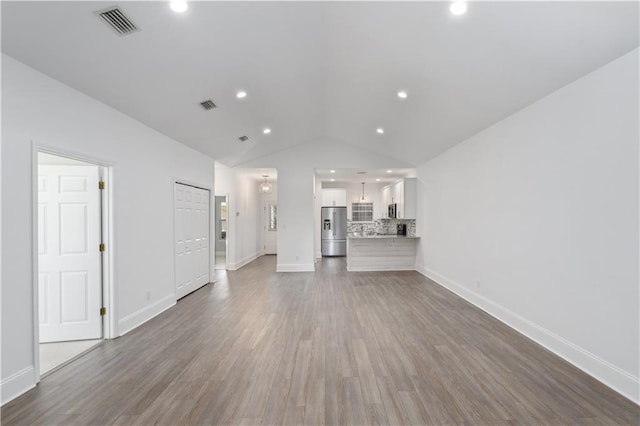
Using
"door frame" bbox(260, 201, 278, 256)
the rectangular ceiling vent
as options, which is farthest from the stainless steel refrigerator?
the rectangular ceiling vent

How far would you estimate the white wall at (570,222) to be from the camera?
7.48 feet

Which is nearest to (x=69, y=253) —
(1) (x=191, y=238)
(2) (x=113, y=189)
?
(2) (x=113, y=189)

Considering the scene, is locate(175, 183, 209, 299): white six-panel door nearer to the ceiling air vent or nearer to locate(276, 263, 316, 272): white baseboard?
locate(276, 263, 316, 272): white baseboard

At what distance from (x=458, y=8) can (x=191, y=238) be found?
5195 millimetres

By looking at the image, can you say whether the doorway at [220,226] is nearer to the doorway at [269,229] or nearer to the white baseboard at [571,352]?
the doorway at [269,229]

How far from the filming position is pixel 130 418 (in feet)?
6.68

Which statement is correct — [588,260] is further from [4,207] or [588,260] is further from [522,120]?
[4,207]

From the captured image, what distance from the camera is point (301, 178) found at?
7.36m

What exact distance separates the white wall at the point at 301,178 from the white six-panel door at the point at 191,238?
1906mm

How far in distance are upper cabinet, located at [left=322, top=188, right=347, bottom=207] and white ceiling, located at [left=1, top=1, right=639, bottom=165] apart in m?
5.76

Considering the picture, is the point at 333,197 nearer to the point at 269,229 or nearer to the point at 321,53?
the point at 269,229

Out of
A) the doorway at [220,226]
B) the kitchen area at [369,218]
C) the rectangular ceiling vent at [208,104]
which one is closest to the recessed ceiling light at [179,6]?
the rectangular ceiling vent at [208,104]

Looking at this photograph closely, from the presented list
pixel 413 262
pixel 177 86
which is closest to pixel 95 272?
pixel 177 86

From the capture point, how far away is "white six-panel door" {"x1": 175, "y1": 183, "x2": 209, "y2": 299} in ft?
16.4
